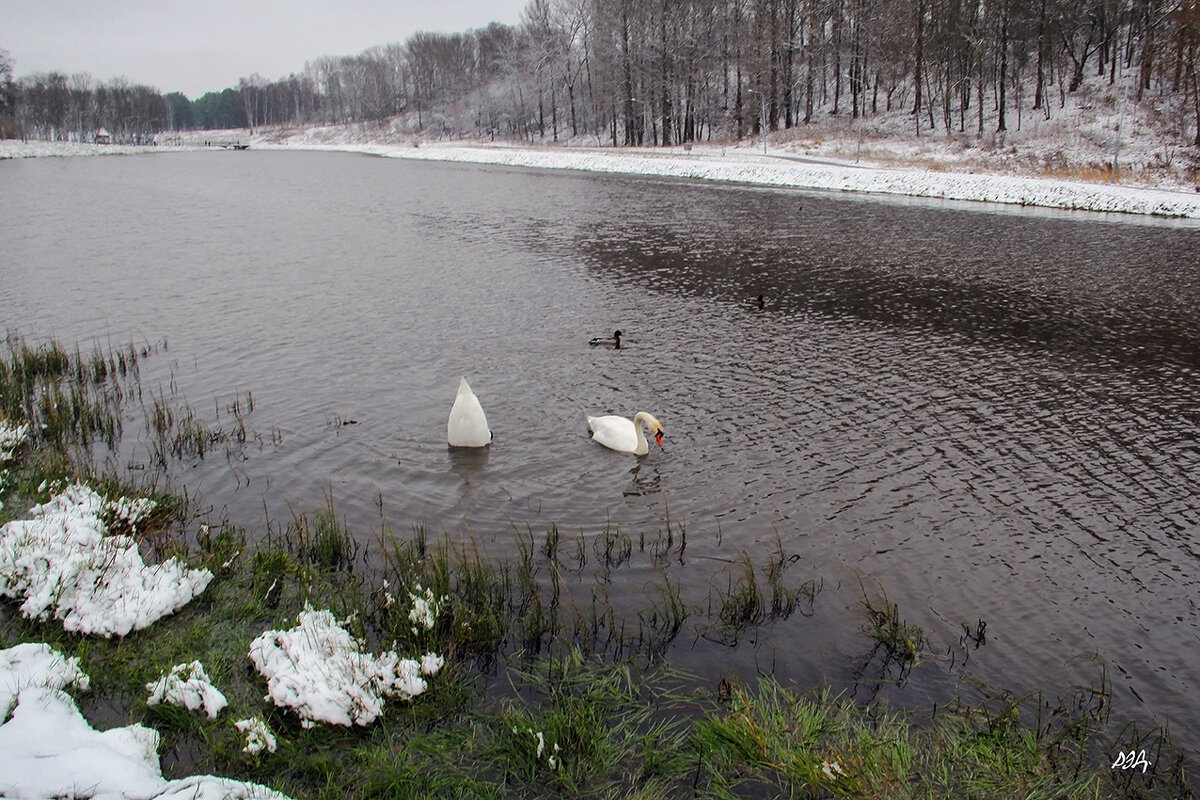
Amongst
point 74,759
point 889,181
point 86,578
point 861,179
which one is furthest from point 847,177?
point 74,759

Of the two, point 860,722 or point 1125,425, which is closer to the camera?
point 860,722

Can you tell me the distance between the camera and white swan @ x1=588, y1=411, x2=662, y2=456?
40.8 ft

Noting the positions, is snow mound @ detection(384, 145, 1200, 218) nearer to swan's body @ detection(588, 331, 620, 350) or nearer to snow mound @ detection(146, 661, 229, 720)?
swan's body @ detection(588, 331, 620, 350)

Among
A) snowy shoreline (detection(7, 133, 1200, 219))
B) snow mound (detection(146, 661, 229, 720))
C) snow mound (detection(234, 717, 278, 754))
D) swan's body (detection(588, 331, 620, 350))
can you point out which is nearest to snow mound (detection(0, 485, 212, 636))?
snow mound (detection(146, 661, 229, 720))

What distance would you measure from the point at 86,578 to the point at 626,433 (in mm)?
7582

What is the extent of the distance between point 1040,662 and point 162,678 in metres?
8.25

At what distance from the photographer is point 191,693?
20.6ft

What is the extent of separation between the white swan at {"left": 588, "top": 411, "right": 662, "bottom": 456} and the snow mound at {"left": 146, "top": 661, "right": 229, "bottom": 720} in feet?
24.2

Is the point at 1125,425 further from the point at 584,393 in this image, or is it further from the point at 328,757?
the point at 328,757

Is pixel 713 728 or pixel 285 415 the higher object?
pixel 285 415

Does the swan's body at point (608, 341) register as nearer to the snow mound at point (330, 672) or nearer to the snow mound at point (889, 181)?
the snow mound at point (330, 672)

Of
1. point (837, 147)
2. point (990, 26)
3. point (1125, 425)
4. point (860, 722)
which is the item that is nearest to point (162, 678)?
point (860, 722)

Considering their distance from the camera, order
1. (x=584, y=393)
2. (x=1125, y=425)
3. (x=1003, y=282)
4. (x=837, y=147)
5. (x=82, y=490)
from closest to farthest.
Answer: (x=82, y=490)
(x=1125, y=425)
(x=584, y=393)
(x=1003, y=282)
(x=837, y=147)

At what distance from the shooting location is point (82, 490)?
31.6 feet
